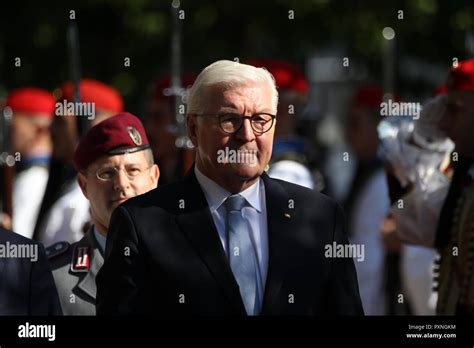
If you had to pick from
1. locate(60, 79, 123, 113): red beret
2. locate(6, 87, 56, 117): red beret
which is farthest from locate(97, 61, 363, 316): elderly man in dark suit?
locate(6, 87, 56, 117): red beret

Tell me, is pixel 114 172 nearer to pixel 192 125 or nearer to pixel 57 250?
pixel 57 250

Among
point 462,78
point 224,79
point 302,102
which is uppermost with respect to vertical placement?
point 302,102

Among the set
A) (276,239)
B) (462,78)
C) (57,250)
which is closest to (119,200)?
(57,250)

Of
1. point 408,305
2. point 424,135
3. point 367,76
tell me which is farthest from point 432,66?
point 424,135

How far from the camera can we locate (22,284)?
459 centimetres

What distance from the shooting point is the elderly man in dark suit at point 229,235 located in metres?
4.44

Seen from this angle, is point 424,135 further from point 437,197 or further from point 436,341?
point 436,341

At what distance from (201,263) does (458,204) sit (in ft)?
4.56

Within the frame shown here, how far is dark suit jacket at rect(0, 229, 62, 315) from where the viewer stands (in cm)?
459

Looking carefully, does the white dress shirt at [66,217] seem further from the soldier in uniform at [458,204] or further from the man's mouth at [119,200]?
the soldier in uniform at [458,204]

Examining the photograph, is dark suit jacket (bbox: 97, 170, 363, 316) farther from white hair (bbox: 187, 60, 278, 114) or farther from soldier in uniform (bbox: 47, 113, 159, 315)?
soldier in uniform (bbox: 47, 113, 159, 315)

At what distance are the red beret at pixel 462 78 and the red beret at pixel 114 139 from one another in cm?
120

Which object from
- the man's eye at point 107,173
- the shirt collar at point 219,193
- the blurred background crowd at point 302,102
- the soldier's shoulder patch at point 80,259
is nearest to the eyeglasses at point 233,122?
the shirt collar at point 219,193

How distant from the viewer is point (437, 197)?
5.69m
